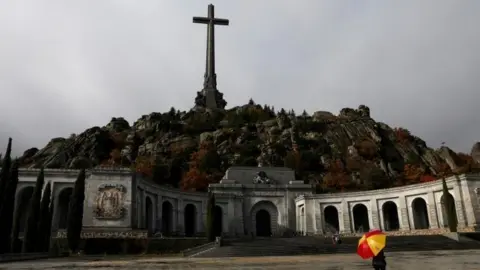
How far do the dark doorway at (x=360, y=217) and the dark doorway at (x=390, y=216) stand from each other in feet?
9.45

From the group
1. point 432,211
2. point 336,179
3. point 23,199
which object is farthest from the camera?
point 336,179

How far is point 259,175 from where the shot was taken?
55656mm

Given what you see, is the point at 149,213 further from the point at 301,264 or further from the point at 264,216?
the point at 301,264

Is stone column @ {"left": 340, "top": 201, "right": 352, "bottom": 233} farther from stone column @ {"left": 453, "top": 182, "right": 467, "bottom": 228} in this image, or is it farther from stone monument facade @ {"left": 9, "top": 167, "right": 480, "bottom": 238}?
stone column @ {"left": 453, "top": 182, "right": 467, "bottom": 228}

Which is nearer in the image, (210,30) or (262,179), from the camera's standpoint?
(262,179)

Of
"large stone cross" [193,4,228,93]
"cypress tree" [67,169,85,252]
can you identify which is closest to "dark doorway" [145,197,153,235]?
"cypress tree" [67,169,85,252]

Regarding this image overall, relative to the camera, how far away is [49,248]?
31.8 m

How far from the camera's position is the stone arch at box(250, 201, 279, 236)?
52281 millimetres

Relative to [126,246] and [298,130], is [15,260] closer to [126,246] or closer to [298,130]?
[126,246]

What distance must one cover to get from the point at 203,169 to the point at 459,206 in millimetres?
44421

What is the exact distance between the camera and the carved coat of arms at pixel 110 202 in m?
35.9

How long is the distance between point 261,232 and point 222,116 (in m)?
48.2

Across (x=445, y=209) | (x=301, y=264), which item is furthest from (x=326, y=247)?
(x=445, y=209)

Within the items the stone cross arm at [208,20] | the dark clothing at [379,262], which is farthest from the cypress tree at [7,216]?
the stone cross arm at [208,20]
